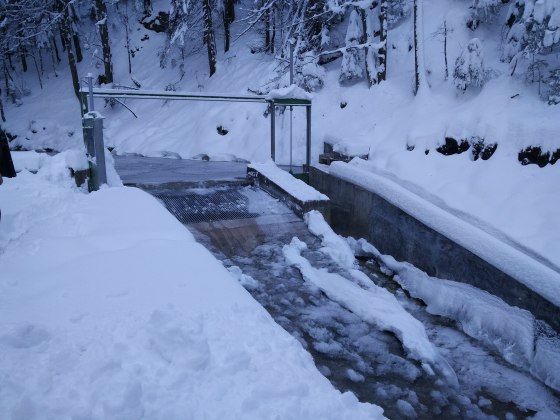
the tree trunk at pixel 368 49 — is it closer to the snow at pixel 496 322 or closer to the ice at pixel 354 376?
the snow at pixel 496 322

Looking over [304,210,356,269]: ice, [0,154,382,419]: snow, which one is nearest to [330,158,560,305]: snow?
[304,210,356,269]: ice

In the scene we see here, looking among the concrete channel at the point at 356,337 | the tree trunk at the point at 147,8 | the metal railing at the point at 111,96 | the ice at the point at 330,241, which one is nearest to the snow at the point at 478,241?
the concrete channel at the point at 356,337

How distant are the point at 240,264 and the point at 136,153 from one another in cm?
1275

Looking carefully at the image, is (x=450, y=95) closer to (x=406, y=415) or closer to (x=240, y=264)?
(x=240, y=264)

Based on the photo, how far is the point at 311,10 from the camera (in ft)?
50.2

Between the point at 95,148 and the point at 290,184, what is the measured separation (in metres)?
3.17

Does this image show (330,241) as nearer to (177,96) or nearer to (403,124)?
(177,96)

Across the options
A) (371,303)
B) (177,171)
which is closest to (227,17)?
(177,171)

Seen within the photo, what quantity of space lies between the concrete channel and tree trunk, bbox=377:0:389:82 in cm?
819

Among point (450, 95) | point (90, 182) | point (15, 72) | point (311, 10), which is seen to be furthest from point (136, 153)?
point (15, 72)

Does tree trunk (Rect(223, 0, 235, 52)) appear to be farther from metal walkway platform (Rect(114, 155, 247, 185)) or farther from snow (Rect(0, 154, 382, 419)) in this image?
snow (Rect(0, 154, 382, 419))

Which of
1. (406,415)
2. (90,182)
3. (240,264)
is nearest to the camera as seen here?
(406,415)

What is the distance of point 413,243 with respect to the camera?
6.27 meters

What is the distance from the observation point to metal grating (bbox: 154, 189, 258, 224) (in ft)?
22.3
